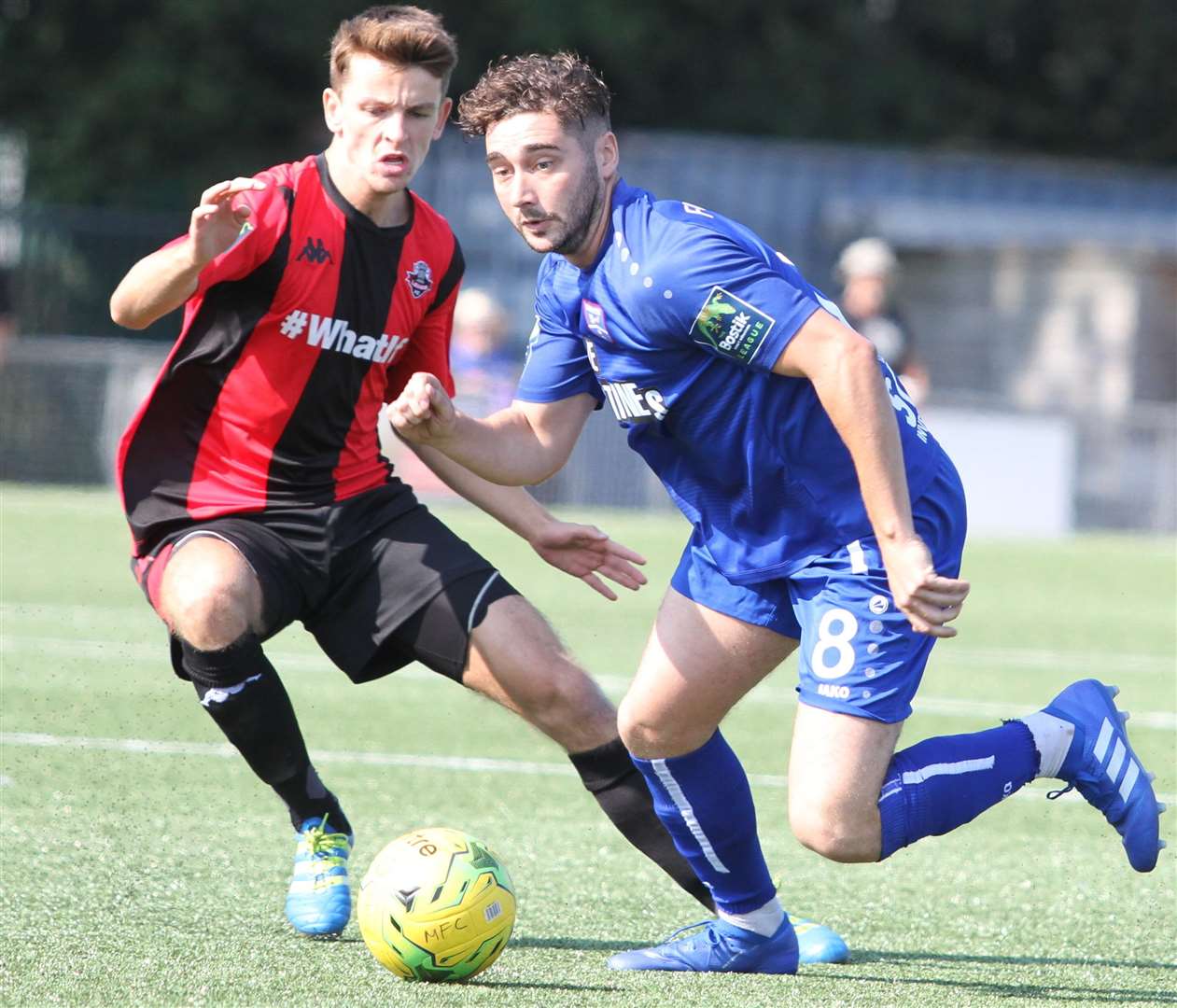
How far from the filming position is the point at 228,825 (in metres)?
6.11

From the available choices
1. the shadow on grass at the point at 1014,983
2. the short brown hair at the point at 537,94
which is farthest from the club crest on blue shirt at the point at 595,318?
the shadow on grass at the point at 1014,983

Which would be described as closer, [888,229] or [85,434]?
[85,434]

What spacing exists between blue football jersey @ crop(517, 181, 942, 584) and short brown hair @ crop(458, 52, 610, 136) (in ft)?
0.71

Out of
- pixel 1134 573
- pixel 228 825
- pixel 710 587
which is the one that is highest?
pixel 710 587

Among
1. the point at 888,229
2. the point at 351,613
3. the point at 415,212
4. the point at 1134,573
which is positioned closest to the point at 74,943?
the point at 351,613

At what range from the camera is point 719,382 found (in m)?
4.40

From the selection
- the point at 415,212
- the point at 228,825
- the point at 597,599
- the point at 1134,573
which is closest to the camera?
the point at 415,212

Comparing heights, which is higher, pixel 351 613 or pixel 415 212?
pixel 415 212

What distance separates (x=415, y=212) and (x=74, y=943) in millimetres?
2168

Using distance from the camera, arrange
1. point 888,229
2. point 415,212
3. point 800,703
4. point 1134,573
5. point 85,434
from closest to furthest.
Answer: point 800,703 → point 415,212 → point 1134,573 → point 85,434 → point 888,229

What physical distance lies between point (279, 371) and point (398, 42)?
907 millimetres

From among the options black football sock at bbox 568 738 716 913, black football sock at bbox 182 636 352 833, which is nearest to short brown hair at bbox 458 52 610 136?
black football sock at bbox 182 636 352 833

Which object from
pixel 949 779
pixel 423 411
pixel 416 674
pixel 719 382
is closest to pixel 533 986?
pixel 949 779

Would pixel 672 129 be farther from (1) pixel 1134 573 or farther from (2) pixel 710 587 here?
(2) pixel 710 587
